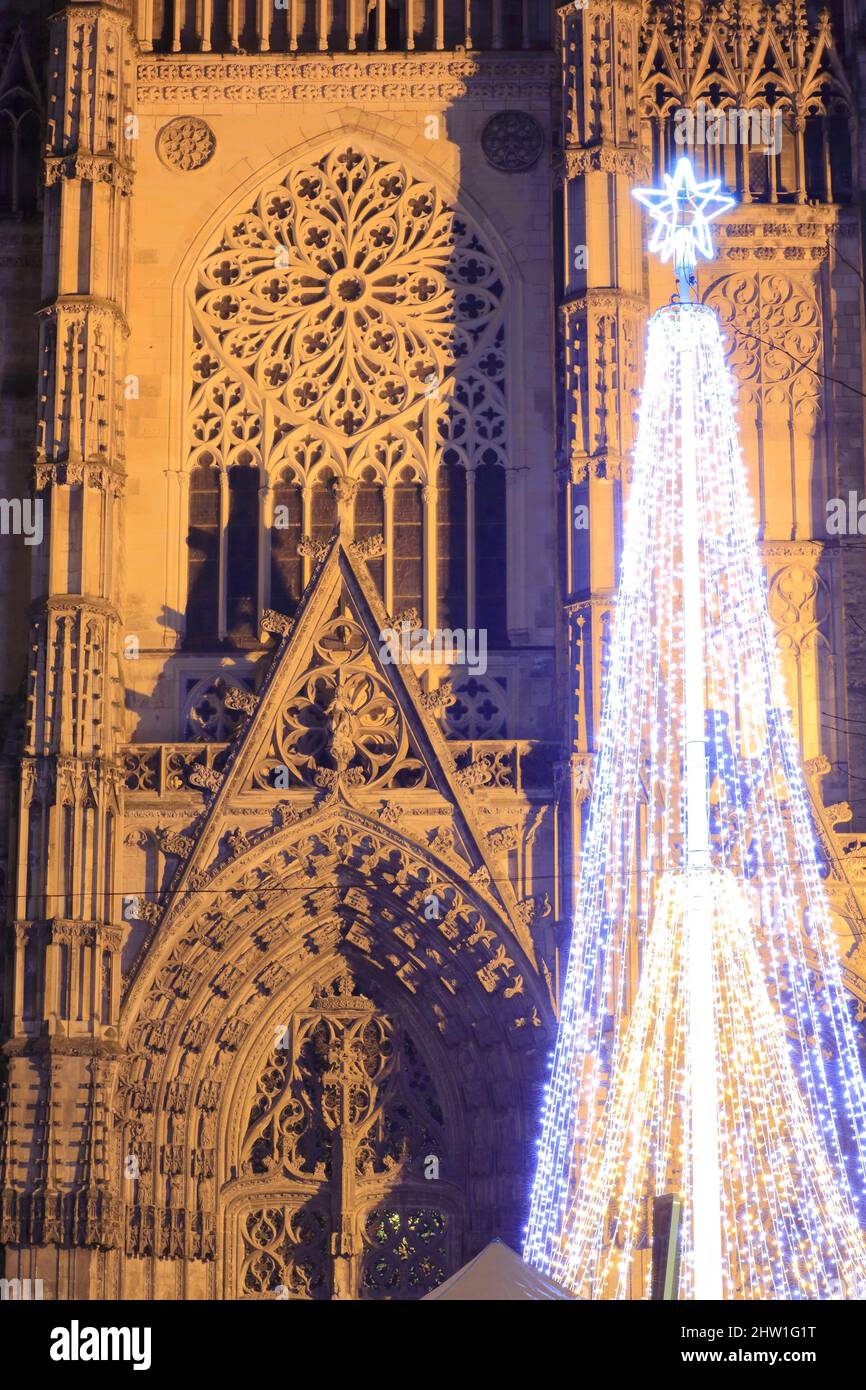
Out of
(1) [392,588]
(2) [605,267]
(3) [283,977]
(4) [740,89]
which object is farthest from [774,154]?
(3) [283,977]

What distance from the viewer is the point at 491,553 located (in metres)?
25.1

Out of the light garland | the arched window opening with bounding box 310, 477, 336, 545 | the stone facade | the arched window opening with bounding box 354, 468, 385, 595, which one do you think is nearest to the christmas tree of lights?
the light garland

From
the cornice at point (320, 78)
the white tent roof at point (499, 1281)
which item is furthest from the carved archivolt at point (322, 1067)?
the cornice at point (320, 78)

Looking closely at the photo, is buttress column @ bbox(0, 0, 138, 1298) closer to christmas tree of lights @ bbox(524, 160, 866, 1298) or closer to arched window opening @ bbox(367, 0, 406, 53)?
arched window opening @ bbox(367, 0, 406, 53)

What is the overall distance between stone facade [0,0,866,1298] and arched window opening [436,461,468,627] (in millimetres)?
40

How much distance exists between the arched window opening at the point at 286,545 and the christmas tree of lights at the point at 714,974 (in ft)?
Result: 12.2

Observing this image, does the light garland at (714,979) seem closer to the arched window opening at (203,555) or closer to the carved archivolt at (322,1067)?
the carved archivolt at (322,1067)

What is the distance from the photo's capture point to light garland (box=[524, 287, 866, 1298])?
20.9 meters

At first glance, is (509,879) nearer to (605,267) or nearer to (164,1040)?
(164,1040)

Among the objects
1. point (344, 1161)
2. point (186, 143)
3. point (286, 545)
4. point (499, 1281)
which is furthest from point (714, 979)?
point (186, 143)

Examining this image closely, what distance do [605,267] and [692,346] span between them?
290 inches

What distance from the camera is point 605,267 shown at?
24.1m

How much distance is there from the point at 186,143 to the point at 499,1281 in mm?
14075

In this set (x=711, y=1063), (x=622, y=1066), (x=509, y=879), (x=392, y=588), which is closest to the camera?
(x=711, y=1063)
